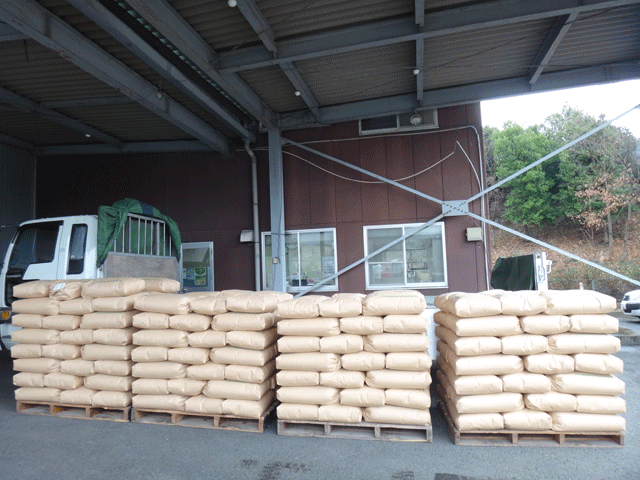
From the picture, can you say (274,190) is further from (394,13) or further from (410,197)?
(394,13)

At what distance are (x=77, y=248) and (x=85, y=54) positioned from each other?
304 cm

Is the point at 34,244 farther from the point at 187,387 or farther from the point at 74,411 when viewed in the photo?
the point at 187,387

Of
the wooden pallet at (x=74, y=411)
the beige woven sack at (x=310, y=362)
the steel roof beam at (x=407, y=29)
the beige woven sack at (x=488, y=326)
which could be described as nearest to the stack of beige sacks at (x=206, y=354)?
Result: the beige woven sack at (x=310, y=362)

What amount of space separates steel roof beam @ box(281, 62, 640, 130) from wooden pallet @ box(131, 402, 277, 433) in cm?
704

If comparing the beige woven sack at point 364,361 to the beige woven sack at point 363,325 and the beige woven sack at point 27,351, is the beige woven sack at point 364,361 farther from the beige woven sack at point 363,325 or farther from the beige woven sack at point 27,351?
the beige woven sack at point 27,351

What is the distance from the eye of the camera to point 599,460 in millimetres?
3529

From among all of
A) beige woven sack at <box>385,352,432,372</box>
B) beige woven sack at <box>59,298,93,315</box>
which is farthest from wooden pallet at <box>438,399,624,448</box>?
beige woven sack at <box>59,298,93,315</box>

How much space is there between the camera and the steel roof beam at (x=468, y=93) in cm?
798

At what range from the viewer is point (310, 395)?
415 cm

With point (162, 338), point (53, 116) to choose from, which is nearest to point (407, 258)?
point (162, 338)

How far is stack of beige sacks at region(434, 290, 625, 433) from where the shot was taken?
3781 mm

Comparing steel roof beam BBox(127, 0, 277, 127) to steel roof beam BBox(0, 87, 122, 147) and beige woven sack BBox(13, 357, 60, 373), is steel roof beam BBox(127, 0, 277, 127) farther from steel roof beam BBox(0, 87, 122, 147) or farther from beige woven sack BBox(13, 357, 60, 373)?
beige woven sack BBox(13, 357, 60, 373)

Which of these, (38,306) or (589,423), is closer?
(589,423)

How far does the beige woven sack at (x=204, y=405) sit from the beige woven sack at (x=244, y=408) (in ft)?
0.24
